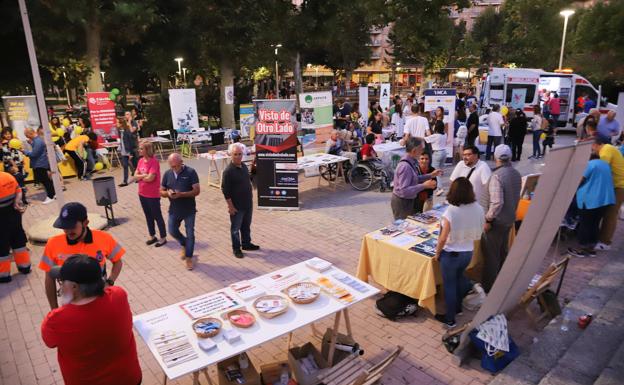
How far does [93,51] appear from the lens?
49.6 ft

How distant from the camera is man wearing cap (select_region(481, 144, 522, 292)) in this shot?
4.93m

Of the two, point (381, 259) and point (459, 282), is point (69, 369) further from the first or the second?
point (459, 282)

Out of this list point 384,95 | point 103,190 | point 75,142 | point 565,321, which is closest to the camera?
point 565,321

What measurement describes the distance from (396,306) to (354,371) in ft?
5.00

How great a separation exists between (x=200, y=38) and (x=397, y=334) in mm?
17124

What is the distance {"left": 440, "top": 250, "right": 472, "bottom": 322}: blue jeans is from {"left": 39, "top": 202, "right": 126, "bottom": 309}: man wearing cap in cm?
326

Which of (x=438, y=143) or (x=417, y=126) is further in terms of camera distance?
(x=417, y=126)

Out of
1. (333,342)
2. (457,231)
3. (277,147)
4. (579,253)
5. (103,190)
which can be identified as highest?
(277,147)

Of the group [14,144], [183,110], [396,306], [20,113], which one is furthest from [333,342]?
[183,110]

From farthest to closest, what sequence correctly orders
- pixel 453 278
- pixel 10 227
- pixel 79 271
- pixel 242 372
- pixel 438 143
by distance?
pixel 438 143, pixel 10 227, pixel 453 278, pixel 242 372, pixel 79 271

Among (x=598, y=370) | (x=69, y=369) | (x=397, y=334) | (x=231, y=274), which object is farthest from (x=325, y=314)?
(x=231, y=274)

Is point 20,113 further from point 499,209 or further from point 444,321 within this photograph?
point 499,209

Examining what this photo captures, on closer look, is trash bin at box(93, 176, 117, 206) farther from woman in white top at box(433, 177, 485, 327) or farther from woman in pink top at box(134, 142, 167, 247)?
woman in white top at box(433, 177, 485, 327)

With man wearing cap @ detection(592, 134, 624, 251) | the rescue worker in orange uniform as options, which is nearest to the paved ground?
the rescue worker in orange uniform
